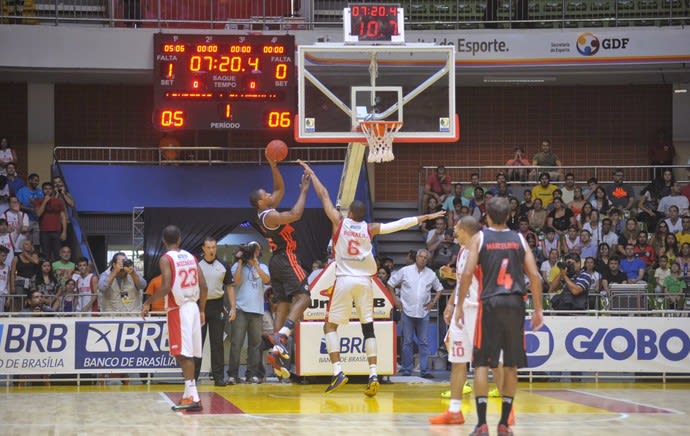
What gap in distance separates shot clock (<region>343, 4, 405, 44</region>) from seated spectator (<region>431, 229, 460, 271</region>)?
6.61 m

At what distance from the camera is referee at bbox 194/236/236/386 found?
51.7ft

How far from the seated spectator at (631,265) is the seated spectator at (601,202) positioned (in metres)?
2.55

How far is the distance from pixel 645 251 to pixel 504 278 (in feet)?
41.8

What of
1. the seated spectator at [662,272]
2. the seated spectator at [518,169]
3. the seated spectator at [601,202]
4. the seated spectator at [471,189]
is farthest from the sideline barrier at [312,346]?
the seated spectator at [518,169]

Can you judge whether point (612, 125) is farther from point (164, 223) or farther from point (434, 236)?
point (164, 223)

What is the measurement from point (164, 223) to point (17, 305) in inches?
231

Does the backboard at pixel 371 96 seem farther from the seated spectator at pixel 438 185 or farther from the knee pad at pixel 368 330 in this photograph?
the seated spectator at pixel 438 185

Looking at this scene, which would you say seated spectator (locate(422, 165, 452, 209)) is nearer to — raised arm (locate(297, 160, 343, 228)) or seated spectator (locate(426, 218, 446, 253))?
seated spectator (locate(426, 218, 446, 253))

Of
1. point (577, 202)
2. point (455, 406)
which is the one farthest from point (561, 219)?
point (455, 406)

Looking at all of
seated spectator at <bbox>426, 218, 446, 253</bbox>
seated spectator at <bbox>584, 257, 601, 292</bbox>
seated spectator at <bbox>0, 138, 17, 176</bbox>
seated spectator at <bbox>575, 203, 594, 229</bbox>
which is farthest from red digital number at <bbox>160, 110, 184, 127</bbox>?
seated spectator at <bbox>584, 257, 601, 292</bbox>

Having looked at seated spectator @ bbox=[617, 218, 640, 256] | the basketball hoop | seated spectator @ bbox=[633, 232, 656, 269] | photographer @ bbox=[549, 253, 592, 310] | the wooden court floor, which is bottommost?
the wooden court floor

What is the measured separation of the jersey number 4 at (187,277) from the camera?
12102 millimetres

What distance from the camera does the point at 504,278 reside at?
974 cm

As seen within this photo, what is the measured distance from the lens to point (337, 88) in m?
15.6
